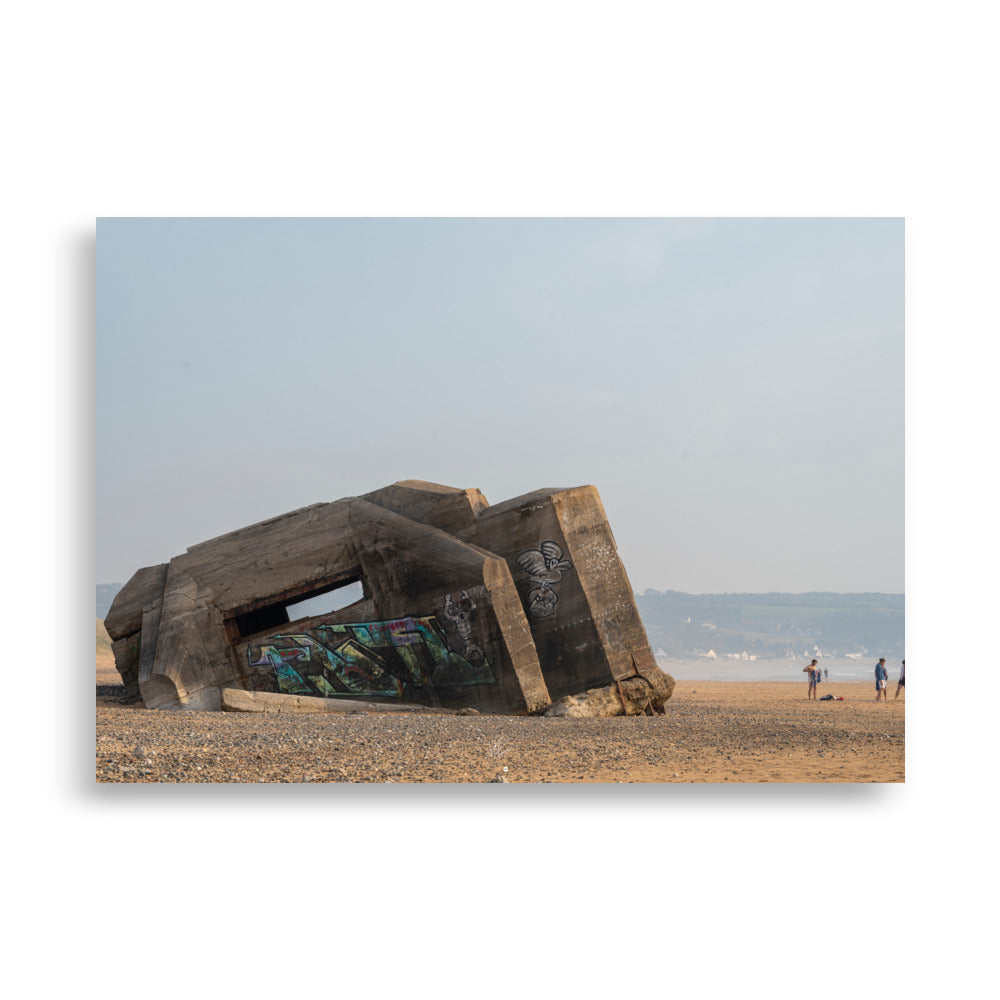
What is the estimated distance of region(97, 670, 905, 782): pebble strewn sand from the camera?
7.11 metres

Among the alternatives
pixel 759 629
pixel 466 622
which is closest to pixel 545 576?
pixel 466 622

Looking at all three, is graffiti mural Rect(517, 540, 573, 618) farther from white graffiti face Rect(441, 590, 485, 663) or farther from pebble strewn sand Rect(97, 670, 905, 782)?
pebble strewn sand Rect(97, 670, 905, 782)

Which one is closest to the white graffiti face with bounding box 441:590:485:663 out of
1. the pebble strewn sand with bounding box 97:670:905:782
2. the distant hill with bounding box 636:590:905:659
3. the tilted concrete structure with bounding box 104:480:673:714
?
the tilted concrete structure with bounding box 104:480:673:714

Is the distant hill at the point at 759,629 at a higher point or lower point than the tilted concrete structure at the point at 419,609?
lower

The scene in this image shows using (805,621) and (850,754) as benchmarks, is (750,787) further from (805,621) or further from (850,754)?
(805,621)

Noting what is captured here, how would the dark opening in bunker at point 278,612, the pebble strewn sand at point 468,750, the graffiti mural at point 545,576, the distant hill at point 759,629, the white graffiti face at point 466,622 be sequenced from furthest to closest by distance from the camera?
1. the distant hill at point 759,629
2. the dark opening in bunker at point 278,612
3. the graffiti mural at point 545,576
4. the white graffiti face at point 466,622
5. the pebble strewn sand at point 468,750

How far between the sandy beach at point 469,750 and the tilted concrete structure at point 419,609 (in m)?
0.79

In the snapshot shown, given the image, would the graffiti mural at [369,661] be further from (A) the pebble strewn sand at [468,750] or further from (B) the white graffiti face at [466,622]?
(A) the pebble strewn sand at [468,750]

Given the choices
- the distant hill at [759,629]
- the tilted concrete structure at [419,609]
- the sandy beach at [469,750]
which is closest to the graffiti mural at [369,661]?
the tilted concrete structure at [419,609]

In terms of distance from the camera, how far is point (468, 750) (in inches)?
301

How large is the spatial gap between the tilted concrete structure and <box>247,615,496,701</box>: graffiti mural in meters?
0.01

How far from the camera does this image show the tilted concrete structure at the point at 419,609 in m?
10.2
